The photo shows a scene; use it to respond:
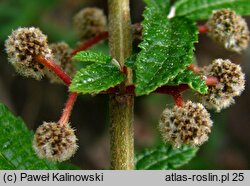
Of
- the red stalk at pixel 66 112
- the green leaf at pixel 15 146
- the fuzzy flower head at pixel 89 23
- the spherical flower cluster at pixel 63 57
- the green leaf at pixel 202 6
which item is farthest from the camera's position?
the fuzzy flower head at pixel 89 23

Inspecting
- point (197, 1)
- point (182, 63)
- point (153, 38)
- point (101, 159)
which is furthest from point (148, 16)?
point (101, 159)

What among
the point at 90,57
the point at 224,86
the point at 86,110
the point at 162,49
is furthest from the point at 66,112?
the point at 86,110

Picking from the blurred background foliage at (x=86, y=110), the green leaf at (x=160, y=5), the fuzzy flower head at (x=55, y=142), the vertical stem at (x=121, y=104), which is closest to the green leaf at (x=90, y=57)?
the vertical stem at (x=121, y=104)

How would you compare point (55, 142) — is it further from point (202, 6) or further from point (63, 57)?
point (202, 6)

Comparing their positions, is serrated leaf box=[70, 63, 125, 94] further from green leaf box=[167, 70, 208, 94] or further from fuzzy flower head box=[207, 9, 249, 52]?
fuzzy flower head box=[207, 9, 249, 52]

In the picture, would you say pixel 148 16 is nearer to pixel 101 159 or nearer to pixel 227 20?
pixel 227 20

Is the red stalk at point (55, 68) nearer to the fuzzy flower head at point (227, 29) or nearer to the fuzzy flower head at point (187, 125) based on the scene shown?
the fuzzy flower head at point (187, 125)

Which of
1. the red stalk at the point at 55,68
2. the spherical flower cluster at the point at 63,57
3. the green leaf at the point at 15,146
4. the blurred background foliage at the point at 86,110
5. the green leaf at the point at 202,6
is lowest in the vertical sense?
the green leaf at the point at 15,146
